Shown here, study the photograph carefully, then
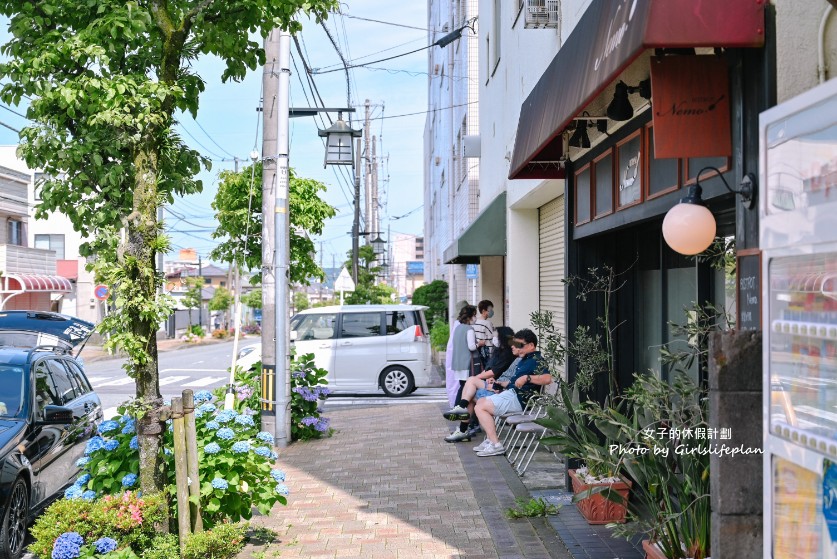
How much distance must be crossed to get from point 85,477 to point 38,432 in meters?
1.45

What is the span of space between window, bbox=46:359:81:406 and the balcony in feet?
88.1

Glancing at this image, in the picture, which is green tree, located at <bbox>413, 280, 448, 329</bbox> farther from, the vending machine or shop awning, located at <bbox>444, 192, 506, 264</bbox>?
the vending machine

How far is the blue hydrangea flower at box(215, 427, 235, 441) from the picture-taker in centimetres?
599

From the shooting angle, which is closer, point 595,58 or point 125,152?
point 595,58

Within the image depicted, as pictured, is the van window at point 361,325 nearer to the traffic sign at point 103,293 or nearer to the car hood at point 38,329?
the traffic sign at point 103,293

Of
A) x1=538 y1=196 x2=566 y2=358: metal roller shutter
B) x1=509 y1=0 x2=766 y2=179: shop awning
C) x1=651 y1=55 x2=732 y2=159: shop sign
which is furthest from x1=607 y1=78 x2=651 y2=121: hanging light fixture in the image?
x1=538 y1=196 x2=566 y2=358: metal roller shutter

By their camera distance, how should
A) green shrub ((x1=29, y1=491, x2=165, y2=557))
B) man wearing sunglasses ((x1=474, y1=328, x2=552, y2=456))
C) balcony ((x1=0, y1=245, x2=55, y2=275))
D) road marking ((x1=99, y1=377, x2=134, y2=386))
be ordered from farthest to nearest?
1. balcony ((x1=0, y1=245, x2=55, y2=275))
2. road marking ((x1=99, y1=377, x2=134, y2=386))
3. man wearing sunglasses ((x1=474, y1=328, x2=552, y2=456))
4. green shrub ((x1=29, y1=491, x2=165, y2=557))

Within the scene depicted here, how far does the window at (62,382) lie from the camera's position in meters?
8.25

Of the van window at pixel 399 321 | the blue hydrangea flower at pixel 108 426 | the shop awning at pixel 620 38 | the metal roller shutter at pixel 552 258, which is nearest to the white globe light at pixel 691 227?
the shop awning at pixel 620 38

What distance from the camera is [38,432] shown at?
7.08 metres

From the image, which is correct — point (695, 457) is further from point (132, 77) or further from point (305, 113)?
point (305, 113)

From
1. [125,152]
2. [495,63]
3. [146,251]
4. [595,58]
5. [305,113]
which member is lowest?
[146,251]

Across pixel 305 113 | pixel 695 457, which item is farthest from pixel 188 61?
pixel 305 113

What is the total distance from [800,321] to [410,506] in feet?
16.2
